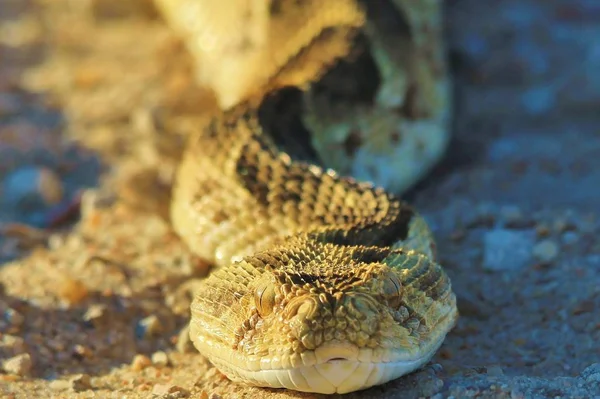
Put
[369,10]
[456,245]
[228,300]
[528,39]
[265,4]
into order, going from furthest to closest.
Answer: [528,39], [265,4], [369,10], [456,245], [228,300]

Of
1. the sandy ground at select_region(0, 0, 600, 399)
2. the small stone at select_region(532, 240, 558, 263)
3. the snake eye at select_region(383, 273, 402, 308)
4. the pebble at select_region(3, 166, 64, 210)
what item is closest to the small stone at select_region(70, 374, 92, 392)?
the sandy ground at select_region(0, 0, 600, 399)

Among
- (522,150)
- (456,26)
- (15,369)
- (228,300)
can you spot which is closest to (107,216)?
(15,369)

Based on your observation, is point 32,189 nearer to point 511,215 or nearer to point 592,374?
point 511,215

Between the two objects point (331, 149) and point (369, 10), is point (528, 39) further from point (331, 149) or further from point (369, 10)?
point (331, 149)

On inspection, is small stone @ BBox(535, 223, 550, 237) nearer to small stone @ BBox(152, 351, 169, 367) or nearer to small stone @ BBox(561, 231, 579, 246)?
small stone @ BBox(561, 231, 579, 246)

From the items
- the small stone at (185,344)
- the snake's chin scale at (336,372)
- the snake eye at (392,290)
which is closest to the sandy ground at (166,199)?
the small stone at (185,344)

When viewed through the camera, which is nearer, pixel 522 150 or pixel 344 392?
pixel 344 392

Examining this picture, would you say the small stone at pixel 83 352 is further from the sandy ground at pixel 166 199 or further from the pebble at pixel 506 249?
the pebble at pixel 506 249
